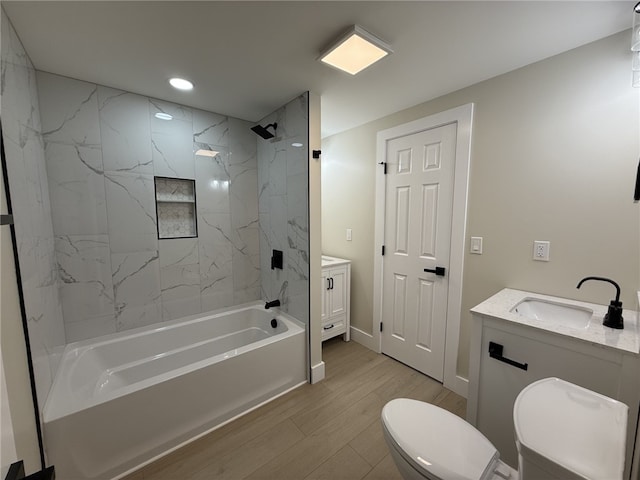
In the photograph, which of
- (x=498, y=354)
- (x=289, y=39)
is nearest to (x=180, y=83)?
(x=289, y=39)

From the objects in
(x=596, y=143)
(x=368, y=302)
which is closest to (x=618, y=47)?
(x=596, y=143)

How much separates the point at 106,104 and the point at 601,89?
10.4ft

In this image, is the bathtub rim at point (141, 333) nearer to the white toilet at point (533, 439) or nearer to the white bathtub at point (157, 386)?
the white bathtub at point (157, 386)

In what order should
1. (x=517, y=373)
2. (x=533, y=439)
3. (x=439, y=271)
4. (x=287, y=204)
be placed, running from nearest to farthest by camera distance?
(x=533, y=439)
(x=517, y=373)
(x=439, y=271)
(x=287, y=204)

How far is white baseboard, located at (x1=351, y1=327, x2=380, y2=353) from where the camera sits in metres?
2.71

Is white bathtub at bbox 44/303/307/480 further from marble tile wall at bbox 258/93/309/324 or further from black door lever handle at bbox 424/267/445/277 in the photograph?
black door lever handle at bbox 424/267/445/277

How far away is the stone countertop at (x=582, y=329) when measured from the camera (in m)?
1.09

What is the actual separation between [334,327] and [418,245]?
1.29 meters

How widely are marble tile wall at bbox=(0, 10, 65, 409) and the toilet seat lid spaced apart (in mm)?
1707

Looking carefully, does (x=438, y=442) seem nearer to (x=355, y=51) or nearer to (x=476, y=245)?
(x=476, y=245)

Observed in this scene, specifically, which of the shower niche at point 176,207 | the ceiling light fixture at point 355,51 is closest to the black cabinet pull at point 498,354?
the ceiling light fixture at point 355,51

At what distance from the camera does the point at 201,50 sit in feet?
4.82

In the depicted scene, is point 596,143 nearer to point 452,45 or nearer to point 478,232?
point 478,232

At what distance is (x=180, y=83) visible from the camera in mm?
1858
